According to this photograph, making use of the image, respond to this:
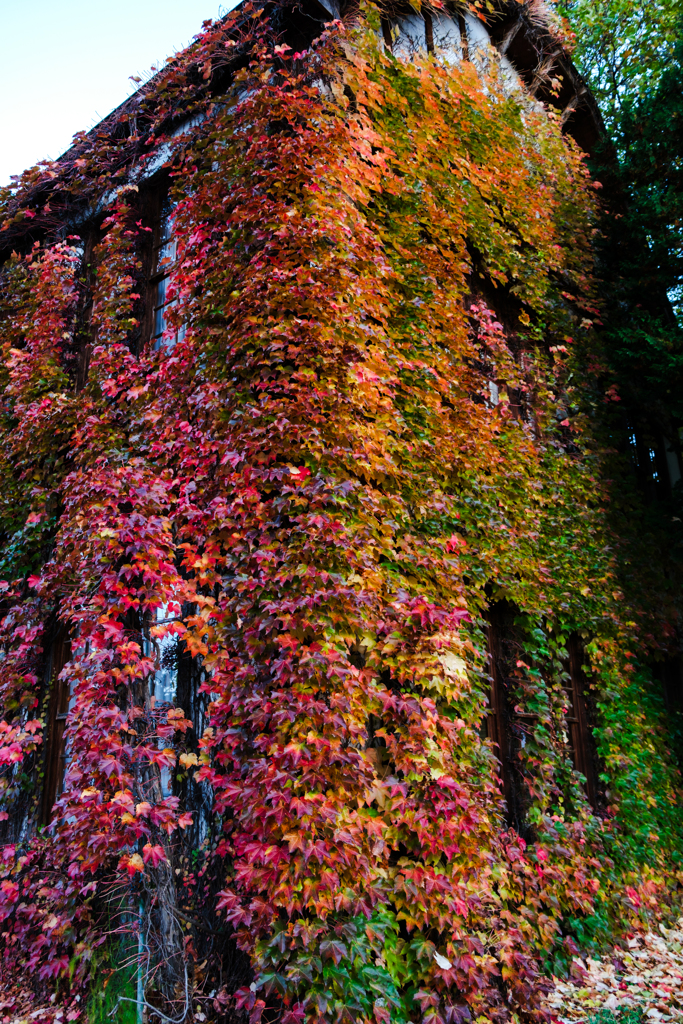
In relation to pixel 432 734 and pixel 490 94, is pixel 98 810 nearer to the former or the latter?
pixel 432 734

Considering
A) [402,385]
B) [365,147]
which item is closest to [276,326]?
[402,385]

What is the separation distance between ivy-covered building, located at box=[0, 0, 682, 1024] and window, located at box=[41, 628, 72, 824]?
3 cm

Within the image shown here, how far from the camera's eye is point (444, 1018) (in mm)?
4016

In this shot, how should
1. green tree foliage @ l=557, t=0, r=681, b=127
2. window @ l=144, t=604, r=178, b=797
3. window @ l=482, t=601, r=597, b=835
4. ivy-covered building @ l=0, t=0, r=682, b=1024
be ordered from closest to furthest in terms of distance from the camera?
ivy-covered building @ l=0, t=0, r=682, b=1024 → window @ l=144, t=604, r=178, b=797 → window @ l=482, t=601, r=597, b=835 → green tree foliage @ l=557, t=0, r=681, b=127

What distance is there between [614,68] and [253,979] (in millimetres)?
13760

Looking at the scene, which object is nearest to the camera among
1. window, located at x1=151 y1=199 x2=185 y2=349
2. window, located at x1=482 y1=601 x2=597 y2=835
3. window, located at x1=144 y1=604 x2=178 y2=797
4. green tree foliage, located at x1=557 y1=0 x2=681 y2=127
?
window, located at x1=144 y1=604 x2=178 y2=797

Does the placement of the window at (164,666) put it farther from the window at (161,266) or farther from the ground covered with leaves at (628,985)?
the ground covered with leaves at (628,985)

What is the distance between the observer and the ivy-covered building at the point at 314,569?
13.6ft

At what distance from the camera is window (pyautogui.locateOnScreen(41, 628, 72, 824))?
627 cm

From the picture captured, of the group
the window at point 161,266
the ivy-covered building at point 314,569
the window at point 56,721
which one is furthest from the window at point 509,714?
the window at point 161,266

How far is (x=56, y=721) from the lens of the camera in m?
6.51

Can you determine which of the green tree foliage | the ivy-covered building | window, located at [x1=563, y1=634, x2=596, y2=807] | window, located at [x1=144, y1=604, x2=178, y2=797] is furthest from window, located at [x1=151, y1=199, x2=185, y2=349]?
the green tree foliage

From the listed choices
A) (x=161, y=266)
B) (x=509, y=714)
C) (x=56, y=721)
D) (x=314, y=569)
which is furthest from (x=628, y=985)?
(x=161, y=266)

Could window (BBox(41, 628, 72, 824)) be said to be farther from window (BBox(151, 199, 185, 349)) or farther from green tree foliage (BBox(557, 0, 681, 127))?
green tree foliage (BBox(557, 0, 681, 127))
